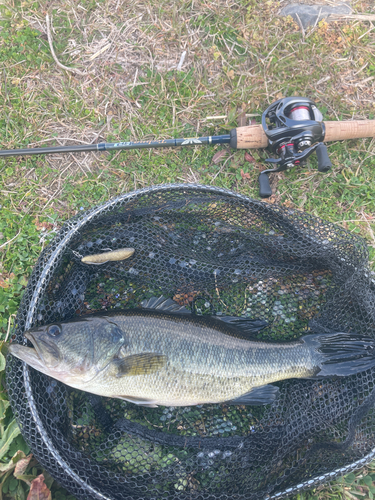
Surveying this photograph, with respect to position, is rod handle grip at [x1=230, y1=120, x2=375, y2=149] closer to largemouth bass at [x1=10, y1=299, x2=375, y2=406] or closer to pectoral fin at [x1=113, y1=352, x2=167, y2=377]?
largemouth bass at [x1=10, y1=299, x2=375, y2=406]

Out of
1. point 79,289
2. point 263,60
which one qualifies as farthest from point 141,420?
point 263,60

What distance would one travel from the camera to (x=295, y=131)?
2945mm

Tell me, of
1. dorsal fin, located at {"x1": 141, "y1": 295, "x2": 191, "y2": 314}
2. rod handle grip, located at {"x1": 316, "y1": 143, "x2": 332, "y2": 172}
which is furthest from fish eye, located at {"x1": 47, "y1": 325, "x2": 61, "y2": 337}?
rod handle grip, located at {"x1": 316, "y1": 143, "x2": 332, "y2": 172}

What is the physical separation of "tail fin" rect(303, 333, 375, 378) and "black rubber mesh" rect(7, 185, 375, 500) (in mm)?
144

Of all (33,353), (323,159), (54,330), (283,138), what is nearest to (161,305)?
(54,330)

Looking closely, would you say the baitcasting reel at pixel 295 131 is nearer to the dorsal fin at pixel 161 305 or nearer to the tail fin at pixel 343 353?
the tail fin at pixel 343 353

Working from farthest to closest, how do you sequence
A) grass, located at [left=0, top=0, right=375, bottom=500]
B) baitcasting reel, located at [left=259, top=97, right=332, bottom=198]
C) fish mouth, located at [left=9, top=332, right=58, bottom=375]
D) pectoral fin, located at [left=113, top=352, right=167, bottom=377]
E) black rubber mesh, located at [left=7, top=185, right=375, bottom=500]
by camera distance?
1. grass, located at [left=0, top=0, right=375, bottom=500]
2. baitcasting reel, located at [left=259, top=97, right=332, bottom=198]
3. black rubber mesh, located at [left=7, top=185, right=375, bottom=500]
4. pectoral fin, located at [left=113, top=352, right=167, bottom=377]
5. fish mouth, located at [left=9, top=332, right=58, bottom=375]

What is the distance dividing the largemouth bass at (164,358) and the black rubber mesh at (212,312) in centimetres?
28

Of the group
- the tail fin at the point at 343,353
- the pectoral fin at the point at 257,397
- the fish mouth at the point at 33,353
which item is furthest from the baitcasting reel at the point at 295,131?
the fish mouth at the point at 33,353

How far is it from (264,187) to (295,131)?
60 centimetres

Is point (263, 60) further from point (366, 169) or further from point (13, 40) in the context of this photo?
point (13, 40)

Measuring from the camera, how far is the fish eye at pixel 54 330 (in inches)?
94.2

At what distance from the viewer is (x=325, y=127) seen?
313cm

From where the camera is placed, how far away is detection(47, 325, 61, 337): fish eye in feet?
7.85
